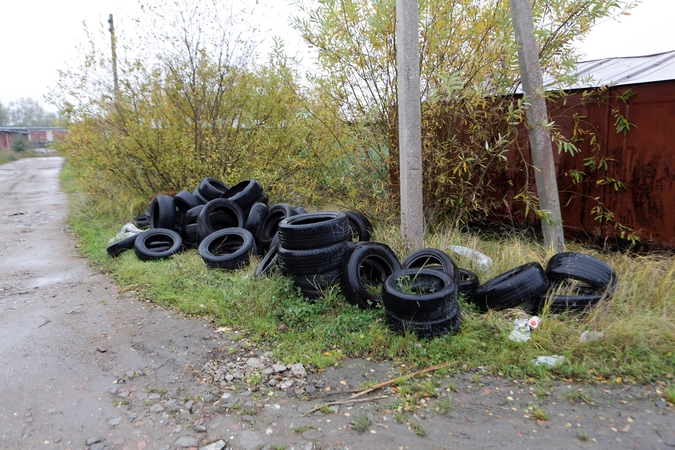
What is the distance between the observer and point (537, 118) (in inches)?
235

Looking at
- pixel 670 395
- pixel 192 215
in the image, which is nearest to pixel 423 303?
pixel 670 395

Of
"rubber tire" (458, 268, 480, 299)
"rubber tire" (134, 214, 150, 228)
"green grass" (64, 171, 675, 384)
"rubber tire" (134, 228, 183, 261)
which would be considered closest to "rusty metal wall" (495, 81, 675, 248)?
"green grass" (64, 171, 675, 384)

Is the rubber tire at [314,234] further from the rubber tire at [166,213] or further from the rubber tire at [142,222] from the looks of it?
the rubber tire at [142,222]

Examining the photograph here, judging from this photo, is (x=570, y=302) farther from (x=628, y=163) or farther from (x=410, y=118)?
(x=628, y=163)

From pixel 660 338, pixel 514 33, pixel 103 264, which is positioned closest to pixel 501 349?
pixel 660 338

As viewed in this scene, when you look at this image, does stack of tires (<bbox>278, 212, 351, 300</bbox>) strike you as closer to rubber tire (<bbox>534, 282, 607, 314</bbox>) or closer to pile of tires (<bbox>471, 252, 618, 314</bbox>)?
pile of tires (<bbox>471, 252, 618, 314</bbox>)

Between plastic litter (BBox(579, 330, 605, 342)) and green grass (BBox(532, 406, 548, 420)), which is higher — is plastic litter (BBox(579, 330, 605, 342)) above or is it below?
above

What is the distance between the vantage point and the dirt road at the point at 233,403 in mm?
3086

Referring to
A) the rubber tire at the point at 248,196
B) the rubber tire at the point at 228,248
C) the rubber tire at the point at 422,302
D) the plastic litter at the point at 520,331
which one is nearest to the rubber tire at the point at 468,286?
the rubber tire at the point at 422,302

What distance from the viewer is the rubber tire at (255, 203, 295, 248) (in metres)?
7.37

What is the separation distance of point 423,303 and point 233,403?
179 centimetres

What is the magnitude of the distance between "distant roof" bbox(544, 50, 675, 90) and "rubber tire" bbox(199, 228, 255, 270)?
4.73m

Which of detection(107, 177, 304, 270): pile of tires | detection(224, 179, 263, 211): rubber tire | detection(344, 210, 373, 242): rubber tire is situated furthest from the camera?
detection(224, 179, 263, 211): rubber tire

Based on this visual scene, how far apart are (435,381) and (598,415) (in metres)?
1.13
